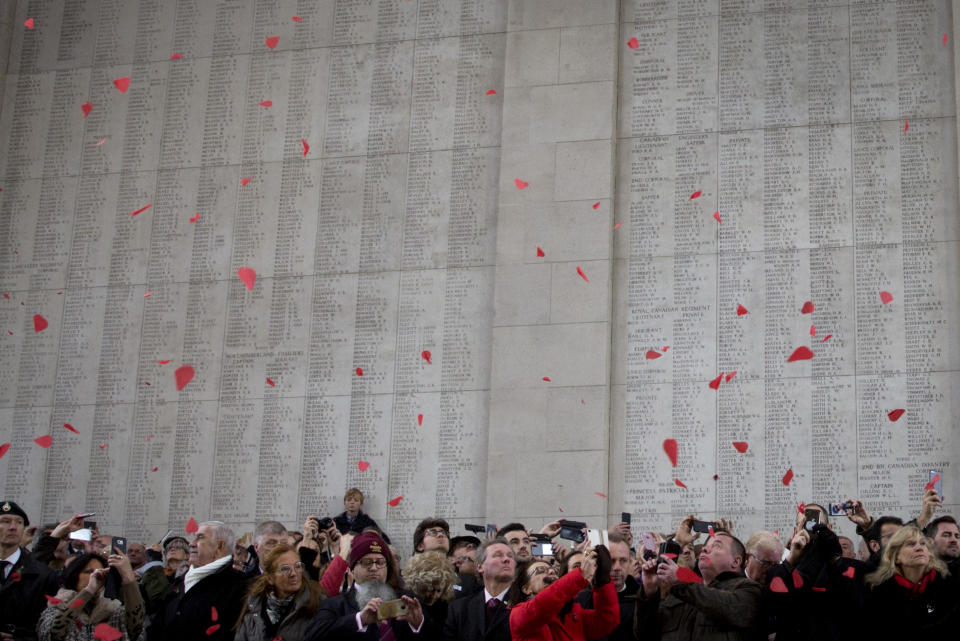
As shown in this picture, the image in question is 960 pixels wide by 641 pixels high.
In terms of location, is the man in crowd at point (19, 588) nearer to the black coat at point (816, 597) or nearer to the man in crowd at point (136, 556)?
the man in crowd at point (136, 556)

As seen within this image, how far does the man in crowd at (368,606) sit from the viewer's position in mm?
7844

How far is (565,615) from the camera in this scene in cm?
759

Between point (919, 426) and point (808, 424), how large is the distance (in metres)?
0.99

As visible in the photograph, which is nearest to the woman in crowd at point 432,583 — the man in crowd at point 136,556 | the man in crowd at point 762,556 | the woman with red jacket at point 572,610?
the woman with red jacket at point 572,610

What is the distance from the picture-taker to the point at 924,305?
13375 millimetres

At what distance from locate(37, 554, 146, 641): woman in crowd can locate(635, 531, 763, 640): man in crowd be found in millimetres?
3190

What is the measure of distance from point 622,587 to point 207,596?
2.54m

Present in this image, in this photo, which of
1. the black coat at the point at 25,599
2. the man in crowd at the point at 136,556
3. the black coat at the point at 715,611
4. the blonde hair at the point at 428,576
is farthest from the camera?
the man in crowd at the point at 136,556

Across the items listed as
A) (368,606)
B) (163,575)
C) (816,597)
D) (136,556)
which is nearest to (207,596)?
(368,606)

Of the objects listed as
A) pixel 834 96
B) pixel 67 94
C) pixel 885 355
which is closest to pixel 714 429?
pixel 885 355

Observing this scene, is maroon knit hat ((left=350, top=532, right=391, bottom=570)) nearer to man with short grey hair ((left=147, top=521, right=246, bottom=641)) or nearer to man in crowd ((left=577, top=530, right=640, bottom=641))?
man with short grey hair ((left=147, top=521, right=246, bottom=641))

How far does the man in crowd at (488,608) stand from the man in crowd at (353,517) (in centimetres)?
570

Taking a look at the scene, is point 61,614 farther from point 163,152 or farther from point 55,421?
point 163,152

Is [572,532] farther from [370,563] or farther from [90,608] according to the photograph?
[90,608]
